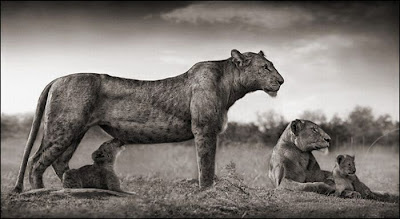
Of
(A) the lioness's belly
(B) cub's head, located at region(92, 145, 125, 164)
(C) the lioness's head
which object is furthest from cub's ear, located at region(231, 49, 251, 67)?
(B) cub's head, located at region(92, 145, 125, 164)

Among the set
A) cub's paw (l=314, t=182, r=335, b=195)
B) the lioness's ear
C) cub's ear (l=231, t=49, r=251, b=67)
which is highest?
cub's ear (l=231, t=49, r=251, b=67)

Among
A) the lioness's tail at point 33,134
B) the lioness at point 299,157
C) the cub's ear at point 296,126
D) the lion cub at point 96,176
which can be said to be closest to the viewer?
the lion cub at point 96,176

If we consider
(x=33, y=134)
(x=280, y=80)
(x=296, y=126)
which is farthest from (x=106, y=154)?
(x=296, y=126)

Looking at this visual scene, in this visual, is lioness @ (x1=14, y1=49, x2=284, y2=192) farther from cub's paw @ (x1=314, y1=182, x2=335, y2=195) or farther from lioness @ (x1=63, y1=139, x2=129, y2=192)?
cub's paw @ (x1=314, y1=182, x2=335, y2=195)

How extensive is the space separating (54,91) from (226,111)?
315 centimetres

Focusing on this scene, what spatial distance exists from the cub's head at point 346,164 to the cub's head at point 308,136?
392mm

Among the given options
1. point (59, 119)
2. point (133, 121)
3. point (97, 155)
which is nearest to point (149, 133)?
point (133, 121)

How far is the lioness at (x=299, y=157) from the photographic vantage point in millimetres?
10812

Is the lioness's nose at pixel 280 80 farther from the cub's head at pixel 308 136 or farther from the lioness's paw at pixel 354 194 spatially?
the lioness's paw at pixel 354 194

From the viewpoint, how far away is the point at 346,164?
1080 centimetres

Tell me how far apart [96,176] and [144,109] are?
1.45 metres

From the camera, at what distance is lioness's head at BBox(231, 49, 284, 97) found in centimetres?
988

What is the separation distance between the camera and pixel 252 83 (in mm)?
9914

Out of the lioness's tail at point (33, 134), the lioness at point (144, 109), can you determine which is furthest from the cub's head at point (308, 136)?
the lioness's tail at point (33, 134)
